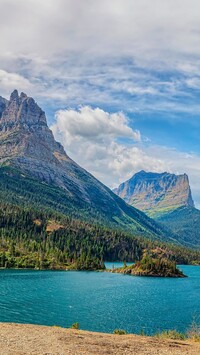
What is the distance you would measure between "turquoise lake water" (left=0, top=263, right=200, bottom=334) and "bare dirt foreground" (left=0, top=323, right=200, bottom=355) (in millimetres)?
41377

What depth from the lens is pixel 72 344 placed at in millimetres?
41344

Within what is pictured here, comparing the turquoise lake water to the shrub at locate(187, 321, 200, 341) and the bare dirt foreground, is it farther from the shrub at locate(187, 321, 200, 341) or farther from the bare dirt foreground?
the bare dirt foreground

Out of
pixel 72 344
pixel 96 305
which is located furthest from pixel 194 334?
pixel 96 305

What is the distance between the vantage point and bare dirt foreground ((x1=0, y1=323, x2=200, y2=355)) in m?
37.8

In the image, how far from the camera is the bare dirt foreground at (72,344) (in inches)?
1490

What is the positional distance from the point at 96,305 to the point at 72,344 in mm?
86890

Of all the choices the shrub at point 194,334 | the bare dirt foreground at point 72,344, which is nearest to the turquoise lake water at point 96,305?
the shrub at point 194,334

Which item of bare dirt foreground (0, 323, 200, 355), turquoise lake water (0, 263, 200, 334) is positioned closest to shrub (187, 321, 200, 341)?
bare dirt foreground (0, 323, 200, 355)

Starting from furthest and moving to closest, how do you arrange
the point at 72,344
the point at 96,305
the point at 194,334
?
1. the point at 96,305
2. the point at 194,334
3. the point at 72,344

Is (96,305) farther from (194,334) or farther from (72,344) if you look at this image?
(72,344)

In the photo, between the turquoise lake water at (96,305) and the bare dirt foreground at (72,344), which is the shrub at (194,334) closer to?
the bare dirt foreground at (72,344)

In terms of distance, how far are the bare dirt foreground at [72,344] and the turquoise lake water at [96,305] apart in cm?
4138

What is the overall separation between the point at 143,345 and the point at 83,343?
726cm

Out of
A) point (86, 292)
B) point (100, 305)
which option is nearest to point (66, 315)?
point (100, 305)
